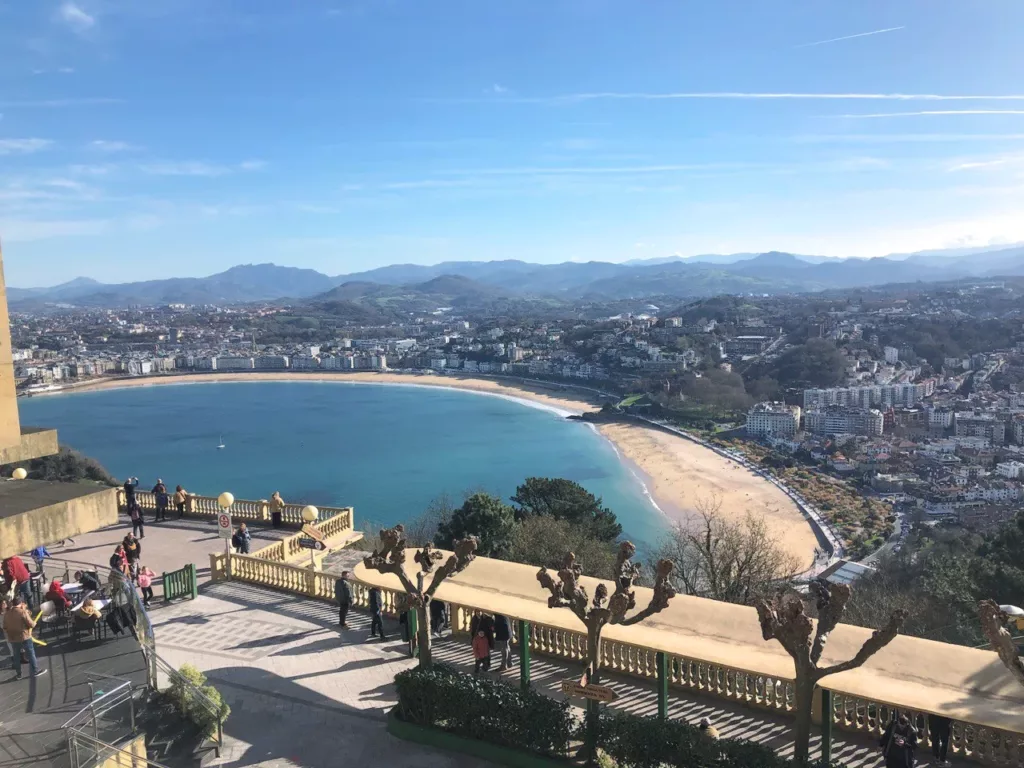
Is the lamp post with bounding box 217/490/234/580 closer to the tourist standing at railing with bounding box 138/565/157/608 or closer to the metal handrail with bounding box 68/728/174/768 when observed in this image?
the tourist standing at railing with bounding box 138/565/157/608

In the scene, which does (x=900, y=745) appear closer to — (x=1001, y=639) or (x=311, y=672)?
(x=1001, y=639)

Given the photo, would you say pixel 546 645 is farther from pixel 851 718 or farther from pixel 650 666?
pixel 851 718

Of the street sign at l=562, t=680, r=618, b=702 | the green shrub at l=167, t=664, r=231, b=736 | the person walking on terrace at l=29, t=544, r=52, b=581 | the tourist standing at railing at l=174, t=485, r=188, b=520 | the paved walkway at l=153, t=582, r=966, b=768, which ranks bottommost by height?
the paved walkway at l=153, t=582, r=966, b=768

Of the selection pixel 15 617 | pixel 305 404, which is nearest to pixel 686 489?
pixel 15 617

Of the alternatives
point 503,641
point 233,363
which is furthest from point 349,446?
point 233,363

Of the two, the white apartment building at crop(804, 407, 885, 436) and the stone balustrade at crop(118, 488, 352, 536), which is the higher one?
the stone balustrade at crop(118, 488, 352, 536)

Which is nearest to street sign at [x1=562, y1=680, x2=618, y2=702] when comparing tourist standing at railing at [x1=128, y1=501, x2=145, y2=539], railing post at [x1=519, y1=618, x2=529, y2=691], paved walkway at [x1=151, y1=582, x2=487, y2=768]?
paved walkway at [x1=151, y1=582, x2=487, y2=768]

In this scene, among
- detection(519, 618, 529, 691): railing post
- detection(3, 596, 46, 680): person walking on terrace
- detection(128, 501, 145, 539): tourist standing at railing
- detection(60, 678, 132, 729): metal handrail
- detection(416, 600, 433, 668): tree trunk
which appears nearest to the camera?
detection(60, 678, 132, 729): metal handrail
